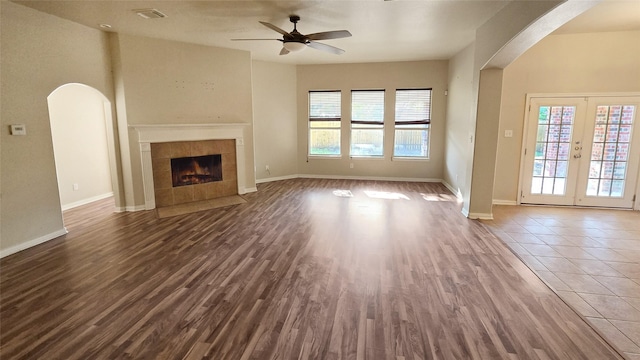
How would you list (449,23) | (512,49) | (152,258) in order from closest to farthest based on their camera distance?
(152,258) < (512,49) < (449,23)

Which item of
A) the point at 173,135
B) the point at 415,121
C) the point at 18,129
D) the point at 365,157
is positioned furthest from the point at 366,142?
the point at 18,129

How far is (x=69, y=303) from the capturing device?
107 inches

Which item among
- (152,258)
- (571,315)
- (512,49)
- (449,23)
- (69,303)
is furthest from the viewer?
(449,23)

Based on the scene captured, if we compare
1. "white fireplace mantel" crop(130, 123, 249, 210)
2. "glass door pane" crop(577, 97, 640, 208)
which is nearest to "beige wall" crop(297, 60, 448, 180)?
"white fireplace mantel" crop(130, 123, 249, 210)

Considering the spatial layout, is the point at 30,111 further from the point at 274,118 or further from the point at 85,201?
the point at 274,118

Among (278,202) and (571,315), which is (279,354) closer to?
(571,315)

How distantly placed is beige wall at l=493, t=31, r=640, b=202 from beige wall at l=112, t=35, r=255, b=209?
5036 mm

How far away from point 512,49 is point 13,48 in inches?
238

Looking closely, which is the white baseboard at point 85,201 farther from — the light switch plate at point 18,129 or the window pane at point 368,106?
the window pane at point 368,106

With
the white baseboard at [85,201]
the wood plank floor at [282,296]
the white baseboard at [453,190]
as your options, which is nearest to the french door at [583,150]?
the white baseboard at [453,190]

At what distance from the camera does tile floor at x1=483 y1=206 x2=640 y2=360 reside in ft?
8.29

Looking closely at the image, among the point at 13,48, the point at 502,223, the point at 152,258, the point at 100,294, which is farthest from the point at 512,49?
the point at 13,48

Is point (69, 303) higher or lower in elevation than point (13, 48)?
lower

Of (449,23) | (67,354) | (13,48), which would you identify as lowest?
(67,354)
